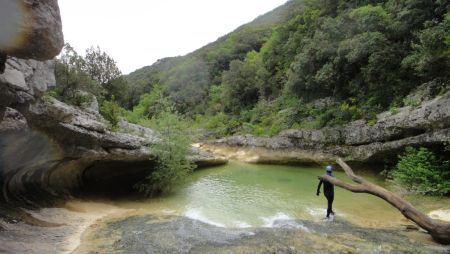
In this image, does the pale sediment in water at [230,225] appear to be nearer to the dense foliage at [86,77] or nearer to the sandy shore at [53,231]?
the sandy shore at [53,231]

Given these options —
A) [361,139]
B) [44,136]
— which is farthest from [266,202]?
[44,136]

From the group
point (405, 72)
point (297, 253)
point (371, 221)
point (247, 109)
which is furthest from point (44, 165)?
point (247, 109)

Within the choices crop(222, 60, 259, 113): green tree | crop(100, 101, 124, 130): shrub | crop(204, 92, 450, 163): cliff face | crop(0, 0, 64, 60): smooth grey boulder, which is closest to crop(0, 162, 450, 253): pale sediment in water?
crop(204, 92, 450, 163): cliff face

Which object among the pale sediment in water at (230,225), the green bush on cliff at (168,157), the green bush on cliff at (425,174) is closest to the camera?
the pale sediment in water at (230,225)

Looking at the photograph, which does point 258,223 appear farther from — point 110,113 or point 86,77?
point 86,77

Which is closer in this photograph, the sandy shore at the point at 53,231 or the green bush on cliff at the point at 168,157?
the sandy shore at the point at 53,231

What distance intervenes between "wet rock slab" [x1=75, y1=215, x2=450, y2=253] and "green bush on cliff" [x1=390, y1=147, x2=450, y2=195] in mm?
6497

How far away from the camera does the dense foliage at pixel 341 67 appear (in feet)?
76.3

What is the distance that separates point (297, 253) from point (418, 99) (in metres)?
17.0

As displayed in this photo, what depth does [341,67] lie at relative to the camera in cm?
3092

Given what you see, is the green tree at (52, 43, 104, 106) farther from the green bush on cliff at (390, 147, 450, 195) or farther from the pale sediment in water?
the green bush on cliff at (390, 147, 450, 195)

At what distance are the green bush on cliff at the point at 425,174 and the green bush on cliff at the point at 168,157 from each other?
1321cm

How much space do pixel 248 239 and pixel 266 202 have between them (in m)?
7.16

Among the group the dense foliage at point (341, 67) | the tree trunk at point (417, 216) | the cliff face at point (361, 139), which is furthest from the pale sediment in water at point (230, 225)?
the dense foliage at point (341, 67)
